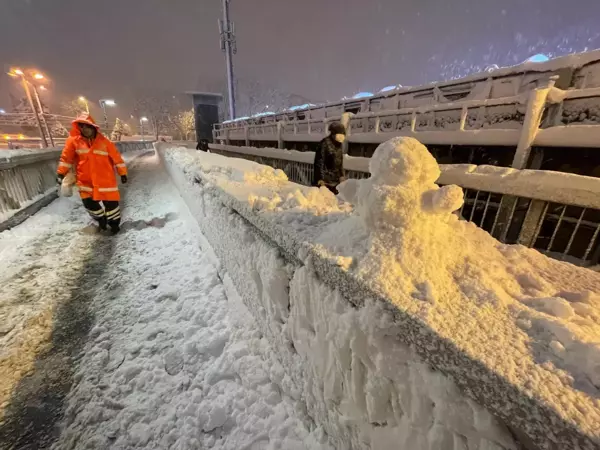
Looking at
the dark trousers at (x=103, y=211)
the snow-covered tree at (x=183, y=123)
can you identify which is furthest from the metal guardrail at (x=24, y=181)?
the snow-covered tree at (x=183, y=123)

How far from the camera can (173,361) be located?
241 cm

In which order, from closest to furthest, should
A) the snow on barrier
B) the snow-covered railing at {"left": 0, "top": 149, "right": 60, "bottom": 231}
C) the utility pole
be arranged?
the snow on barrier → the snow-covered railing at {"left": 0, "top": 149, "right": 60, "bottom": 231} → the utility pole

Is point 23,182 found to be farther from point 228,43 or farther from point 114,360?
point 228,43

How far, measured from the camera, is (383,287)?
1181 millimetres

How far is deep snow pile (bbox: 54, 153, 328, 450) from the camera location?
6.11ft

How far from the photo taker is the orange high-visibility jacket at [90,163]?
184 inches

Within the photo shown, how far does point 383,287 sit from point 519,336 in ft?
1.57

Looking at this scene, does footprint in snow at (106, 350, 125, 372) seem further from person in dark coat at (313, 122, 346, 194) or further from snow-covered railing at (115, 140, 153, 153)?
snow-covered railing at (115, 140, 153, 153)

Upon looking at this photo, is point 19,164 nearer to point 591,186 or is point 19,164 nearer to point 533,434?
point 533,434

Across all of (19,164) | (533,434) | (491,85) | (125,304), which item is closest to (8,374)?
(125,304)

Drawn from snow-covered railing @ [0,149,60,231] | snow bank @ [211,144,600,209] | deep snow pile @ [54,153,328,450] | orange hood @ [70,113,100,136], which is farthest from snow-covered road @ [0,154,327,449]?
snow bank @ [211,144,600,209]

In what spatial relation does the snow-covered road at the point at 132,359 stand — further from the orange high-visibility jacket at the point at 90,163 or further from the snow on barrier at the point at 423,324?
the orange high-visibility jacket at the point at 90,163

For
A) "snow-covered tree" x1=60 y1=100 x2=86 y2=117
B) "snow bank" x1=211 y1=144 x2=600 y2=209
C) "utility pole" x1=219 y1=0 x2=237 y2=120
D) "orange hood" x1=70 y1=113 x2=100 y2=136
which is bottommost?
"snow bank" x1=211 y1=144 x2=600 y2=209

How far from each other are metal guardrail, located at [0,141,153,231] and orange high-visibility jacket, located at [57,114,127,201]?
157 cm
